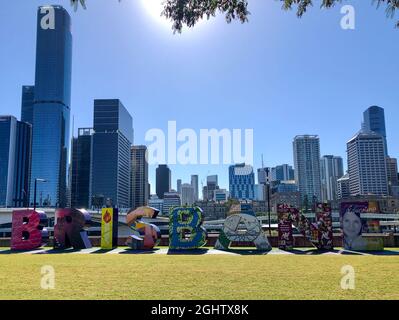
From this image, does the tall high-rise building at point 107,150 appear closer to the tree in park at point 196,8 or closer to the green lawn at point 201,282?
the green lawn at point 201,282

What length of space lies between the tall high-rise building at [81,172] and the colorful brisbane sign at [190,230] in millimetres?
145576

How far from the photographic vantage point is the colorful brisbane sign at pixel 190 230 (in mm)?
29578

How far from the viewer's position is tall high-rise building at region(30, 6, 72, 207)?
162 metres

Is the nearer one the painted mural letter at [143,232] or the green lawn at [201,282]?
the green lawn at [201,282]

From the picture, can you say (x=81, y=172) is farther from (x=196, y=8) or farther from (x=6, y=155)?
(x=196, y=8)

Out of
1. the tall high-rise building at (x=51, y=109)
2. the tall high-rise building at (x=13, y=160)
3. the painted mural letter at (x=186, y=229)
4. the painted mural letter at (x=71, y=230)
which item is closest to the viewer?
the painted mural letter at (x=186, y=229)

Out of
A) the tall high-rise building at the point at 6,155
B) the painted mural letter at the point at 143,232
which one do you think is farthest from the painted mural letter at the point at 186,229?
the tall high-rise building at the point at 6,155

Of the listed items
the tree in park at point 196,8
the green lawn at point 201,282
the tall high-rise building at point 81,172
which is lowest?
the green lawn at point 201,282

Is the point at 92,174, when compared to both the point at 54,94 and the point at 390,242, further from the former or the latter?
the point at 390,242

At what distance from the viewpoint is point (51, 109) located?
162 m

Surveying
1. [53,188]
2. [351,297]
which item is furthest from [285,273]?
[53,188]

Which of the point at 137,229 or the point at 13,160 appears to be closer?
the point at 137,229

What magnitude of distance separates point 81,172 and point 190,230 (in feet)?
508

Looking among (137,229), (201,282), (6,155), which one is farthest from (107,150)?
(201,282)
